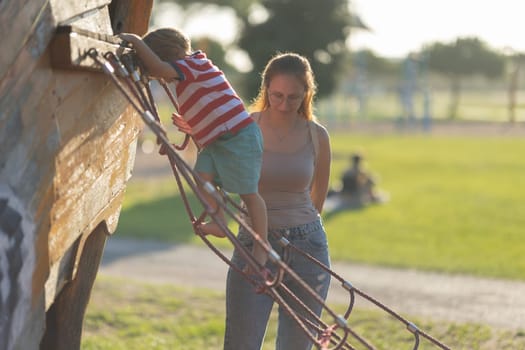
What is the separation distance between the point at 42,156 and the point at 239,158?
35.5 inches

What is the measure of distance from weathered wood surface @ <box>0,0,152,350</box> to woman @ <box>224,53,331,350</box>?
2.59 ft

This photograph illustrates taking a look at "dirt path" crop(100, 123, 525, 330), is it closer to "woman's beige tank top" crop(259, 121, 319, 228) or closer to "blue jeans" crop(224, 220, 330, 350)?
"blue jeans" crop(224, 220, 330, 350)

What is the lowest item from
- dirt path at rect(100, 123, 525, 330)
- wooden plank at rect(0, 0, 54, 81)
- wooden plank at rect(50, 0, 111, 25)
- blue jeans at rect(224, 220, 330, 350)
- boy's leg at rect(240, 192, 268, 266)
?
dirt path at rect(100, 123, 525, 330)

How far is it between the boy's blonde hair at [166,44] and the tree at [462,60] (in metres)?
71.6

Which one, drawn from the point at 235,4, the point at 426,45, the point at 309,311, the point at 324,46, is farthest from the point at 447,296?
the point at 426,45

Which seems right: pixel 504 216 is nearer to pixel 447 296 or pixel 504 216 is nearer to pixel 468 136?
pixel 447 296

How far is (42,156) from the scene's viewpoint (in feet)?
10.6

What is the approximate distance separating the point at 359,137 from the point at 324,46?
44.5 feet

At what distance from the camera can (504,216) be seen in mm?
15086

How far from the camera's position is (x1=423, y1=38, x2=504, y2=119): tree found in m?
75.1

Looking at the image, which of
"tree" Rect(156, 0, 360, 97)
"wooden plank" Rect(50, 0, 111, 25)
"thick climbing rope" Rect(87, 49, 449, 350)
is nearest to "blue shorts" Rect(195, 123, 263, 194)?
"thick climbing rope" Rect(87, 49, 449, 350)

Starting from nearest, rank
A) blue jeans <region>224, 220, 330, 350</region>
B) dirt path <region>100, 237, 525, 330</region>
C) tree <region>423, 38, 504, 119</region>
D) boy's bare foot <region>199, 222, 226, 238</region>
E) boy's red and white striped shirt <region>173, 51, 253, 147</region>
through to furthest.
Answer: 1. boy's red and white striped shirt <region>173, 51, 253, 147</region>
2. boy's bare foot <region>199, 222, 226, 238</region>
3. blue jeans <region>224, 220, 330, 350</region>
4. dirt path <region>100, 237, 525, 330</region>
5. tree <region>423, 38, 504, 119</region>

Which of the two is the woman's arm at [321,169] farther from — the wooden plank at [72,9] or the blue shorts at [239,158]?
the wooden plank at [72,9]

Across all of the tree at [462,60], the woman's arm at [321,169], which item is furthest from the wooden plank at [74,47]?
the tree at [462,60]
